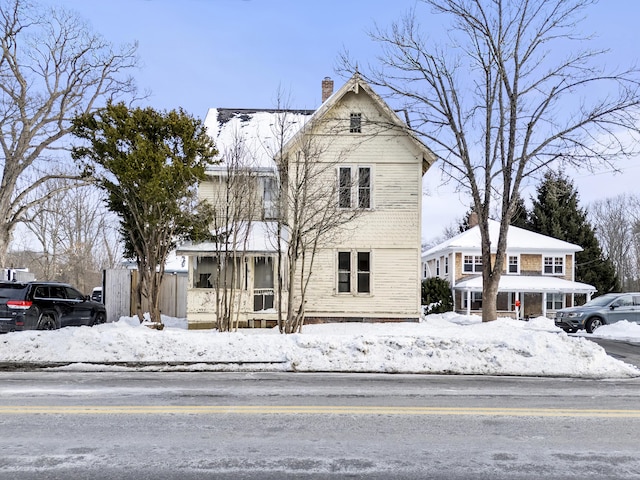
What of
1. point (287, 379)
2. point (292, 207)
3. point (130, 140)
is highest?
point (130, 140)

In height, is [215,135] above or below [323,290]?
above

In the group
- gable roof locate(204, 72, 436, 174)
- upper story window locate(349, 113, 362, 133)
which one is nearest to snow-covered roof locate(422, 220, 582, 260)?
gable roof locate(204, 72, 436, 174)

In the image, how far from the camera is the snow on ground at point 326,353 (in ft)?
36.2

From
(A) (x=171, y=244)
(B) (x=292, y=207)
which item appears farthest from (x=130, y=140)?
(B) (x=292, y=207)

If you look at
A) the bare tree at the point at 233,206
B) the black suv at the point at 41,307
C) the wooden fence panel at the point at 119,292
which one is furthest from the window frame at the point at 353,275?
the black suv at the point at 41,307

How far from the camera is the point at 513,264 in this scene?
3894 cm

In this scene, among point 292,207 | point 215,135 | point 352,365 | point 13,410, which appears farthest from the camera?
point 215,135

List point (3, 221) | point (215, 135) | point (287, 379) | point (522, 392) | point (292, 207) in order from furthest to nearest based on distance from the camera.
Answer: point (3, 221)
point (215, 135)
point (292, 207)
point (287, 379)
point (522, 392)

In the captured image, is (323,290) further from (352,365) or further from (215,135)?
(352,365)

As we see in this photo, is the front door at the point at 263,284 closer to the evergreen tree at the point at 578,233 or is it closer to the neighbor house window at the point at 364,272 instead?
the neighbor house window at the point at 364,272

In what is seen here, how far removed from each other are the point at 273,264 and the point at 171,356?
965 centimetres

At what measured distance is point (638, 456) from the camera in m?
5.18

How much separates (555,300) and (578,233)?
29.6 ft

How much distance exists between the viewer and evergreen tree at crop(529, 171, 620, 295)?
43844mm
